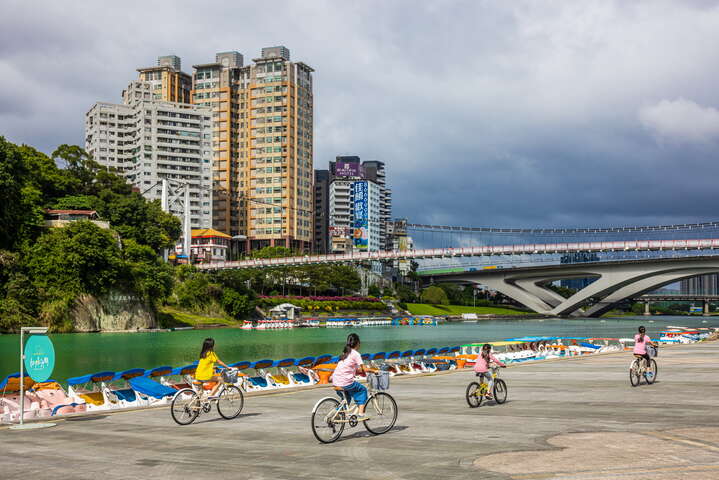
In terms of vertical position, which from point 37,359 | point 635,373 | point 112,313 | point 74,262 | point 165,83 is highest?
point 165,83

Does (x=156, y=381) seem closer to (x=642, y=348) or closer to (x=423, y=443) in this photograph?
(x=423, y=443)

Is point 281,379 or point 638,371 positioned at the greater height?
point 638,371

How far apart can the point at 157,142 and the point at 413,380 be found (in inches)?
6143

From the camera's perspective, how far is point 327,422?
40.7ft

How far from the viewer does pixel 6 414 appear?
16969 millimetres

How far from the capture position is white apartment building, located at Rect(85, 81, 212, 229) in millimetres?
169375

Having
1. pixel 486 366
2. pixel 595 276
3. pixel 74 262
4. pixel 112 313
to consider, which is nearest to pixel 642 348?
pixel 486 366

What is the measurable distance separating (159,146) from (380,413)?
547 feet

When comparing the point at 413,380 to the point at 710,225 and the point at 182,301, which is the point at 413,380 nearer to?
the point at 182,301

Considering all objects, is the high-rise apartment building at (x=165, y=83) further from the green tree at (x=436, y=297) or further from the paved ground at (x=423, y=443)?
the paved ground at (x=423, y=443)

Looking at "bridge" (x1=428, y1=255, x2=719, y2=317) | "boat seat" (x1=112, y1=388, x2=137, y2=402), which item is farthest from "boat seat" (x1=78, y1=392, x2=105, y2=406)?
"bridge" (x1=428, y1=255, x2=719, y2=317)

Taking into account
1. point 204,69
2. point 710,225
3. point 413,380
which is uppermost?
point 204,69

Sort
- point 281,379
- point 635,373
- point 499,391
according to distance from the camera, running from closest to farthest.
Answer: point 499,391, point 635,373, point 281,379

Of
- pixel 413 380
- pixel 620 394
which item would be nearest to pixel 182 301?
pixel 413 380
